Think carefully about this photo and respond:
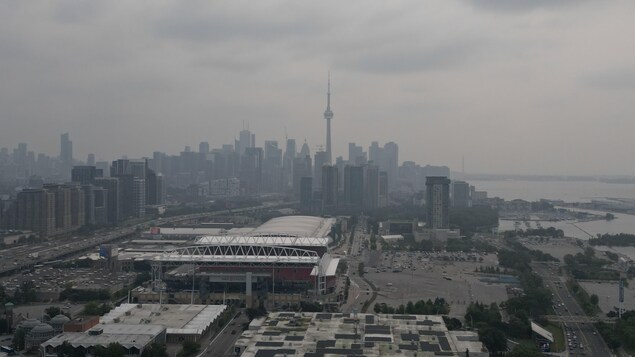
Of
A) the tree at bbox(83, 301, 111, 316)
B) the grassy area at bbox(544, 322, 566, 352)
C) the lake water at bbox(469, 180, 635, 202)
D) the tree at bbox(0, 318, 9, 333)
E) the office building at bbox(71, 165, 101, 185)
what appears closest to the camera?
the grassy area at bbox(544, 322, 566, 352)

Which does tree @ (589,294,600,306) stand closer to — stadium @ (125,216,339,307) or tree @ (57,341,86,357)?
stadium @ (125,216,339,307)

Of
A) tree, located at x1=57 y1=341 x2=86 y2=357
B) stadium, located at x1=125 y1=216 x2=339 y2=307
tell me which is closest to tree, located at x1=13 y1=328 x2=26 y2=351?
tree, located at x1=57 y1=341 x2=86 y2=357

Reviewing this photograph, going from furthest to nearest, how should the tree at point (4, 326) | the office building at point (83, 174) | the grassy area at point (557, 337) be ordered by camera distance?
the office building at point (83, 174) < the tree at point (4, 326) < the grassy area at point (557, 337)

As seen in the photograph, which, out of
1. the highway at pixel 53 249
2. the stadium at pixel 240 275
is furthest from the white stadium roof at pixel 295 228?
the highway at pixel 53 249

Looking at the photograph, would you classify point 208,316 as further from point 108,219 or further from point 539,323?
point 108,219

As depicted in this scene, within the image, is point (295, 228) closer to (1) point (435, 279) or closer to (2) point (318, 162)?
(1) point (435, 279)

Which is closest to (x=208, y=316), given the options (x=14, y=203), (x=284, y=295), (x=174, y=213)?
(x=284, y=295)

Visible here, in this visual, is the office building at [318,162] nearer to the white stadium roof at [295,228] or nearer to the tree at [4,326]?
the white stadium roof at [295,228]
